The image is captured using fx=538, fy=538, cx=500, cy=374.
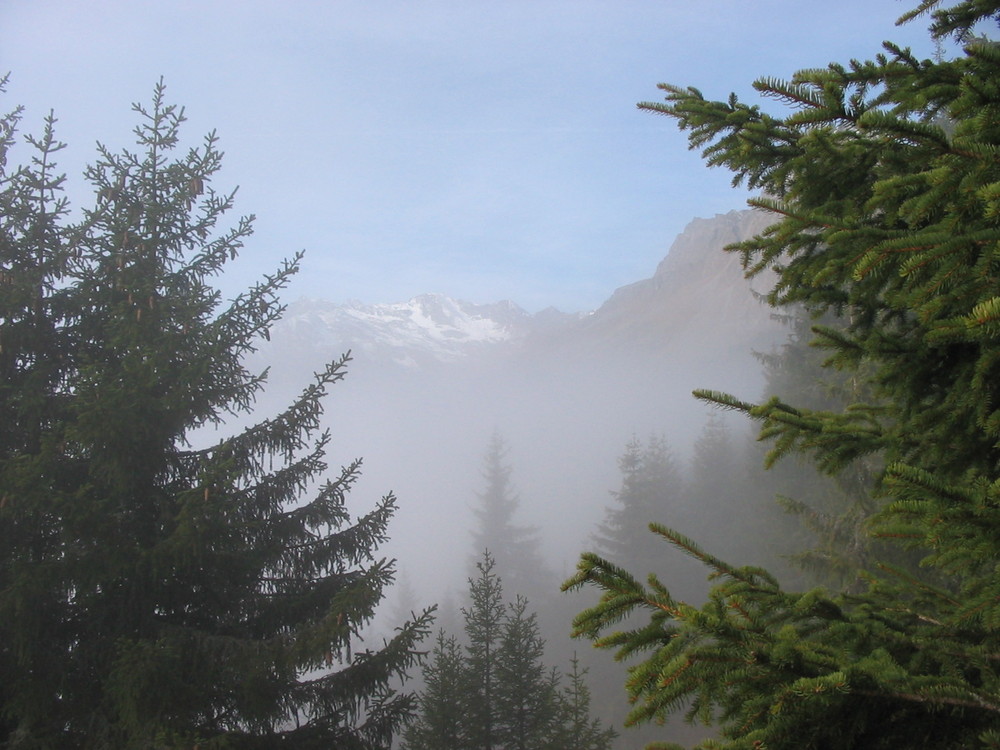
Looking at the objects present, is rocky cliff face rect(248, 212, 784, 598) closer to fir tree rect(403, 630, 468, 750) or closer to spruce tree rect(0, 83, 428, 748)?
fir tree rect(403, 630, 468, 750)

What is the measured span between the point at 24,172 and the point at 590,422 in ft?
427

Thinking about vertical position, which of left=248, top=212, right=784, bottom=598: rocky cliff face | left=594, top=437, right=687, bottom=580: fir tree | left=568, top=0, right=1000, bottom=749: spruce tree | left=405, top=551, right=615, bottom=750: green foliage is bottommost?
left=405, top=551, right=615, bottom=750: green foliage

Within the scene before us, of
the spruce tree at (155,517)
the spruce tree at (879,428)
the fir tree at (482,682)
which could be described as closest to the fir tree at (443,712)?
the fir tree at (482,682)

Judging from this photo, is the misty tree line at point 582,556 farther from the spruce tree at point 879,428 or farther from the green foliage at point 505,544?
the green foliage at point 505,544

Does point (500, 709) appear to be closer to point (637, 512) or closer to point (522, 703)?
point (522, 703)

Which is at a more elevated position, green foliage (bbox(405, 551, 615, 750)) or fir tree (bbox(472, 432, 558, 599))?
fir tree (bbox(472, 432, 558, 599))

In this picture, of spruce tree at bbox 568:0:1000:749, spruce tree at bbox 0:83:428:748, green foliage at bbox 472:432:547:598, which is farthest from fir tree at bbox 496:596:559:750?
green foliage at bbox 472:432:547:598

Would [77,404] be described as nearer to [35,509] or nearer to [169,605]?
[35,509]

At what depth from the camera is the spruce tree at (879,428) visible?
2.09 m

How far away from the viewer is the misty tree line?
2.25m

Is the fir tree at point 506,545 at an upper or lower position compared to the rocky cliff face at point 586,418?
lower

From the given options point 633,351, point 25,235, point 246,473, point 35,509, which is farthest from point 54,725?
point 633,351

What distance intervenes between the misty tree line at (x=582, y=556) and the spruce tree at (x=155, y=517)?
0.04m

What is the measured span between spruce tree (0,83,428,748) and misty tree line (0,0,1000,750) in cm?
4
